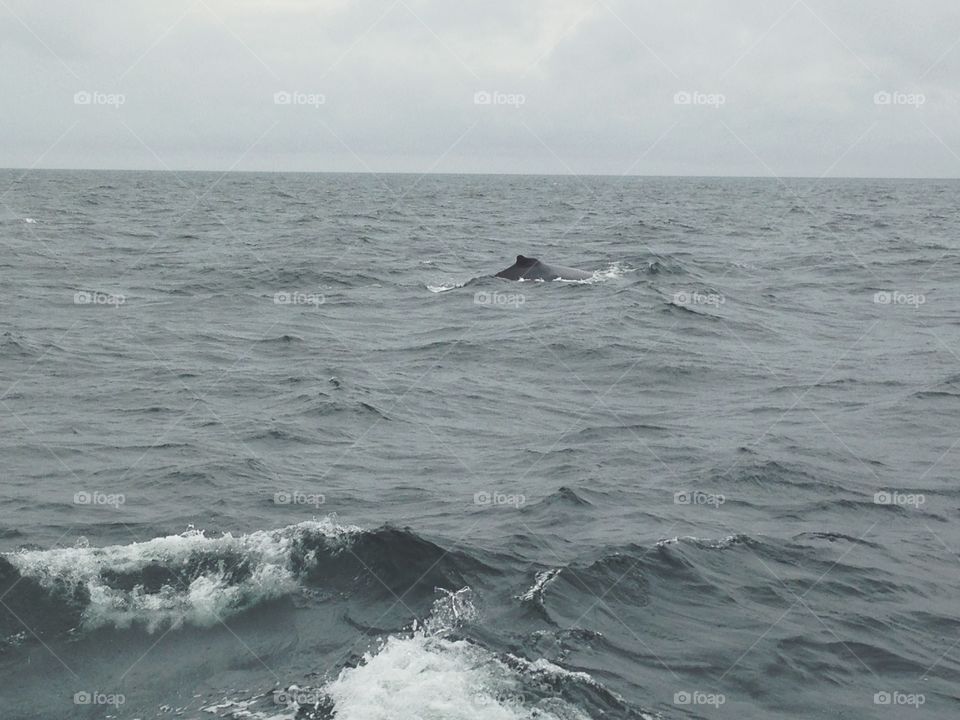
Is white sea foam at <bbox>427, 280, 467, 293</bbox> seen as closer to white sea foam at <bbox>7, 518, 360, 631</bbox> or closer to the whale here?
the whale

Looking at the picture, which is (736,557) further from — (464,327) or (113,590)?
(464,327)

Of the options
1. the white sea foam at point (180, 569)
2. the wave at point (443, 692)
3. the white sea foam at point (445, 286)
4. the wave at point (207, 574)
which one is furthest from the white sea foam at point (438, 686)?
the white sea foam at point (445, 286)

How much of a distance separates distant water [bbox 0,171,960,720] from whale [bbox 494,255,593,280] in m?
3.69

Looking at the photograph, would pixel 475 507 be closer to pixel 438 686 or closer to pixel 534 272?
pixel 438 686

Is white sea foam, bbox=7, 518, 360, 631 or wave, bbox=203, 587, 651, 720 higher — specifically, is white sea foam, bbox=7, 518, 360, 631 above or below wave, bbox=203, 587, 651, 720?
above

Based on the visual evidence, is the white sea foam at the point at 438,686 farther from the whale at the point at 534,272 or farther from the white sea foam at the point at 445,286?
the whale at the point at 534,272

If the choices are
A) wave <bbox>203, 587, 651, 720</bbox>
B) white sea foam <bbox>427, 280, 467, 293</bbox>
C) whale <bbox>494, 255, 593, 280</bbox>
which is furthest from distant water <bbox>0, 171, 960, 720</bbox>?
whale <bbox>494, 255, 593, 280</bbox>

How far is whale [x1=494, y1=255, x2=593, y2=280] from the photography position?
39.4m

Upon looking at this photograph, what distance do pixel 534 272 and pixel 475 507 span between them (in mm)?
24593

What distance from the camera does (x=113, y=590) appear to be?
12.3 m

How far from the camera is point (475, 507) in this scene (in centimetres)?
1560

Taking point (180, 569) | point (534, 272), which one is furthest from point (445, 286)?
point (180, 569)

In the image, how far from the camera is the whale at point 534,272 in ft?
129

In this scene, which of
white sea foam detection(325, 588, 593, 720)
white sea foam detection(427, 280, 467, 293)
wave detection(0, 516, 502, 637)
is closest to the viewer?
white sea foam detection(325, 588, 593, 720)
